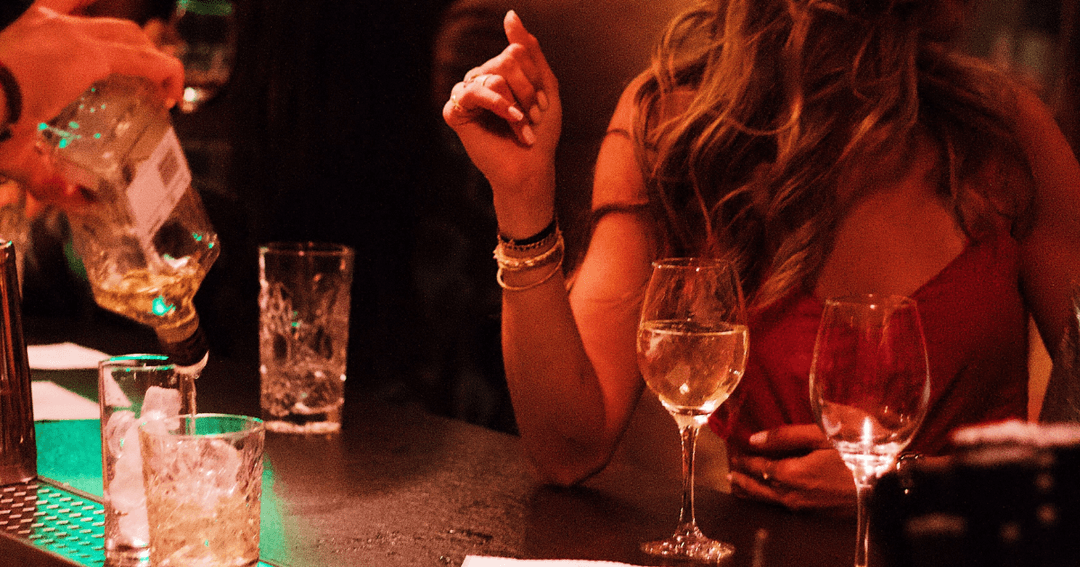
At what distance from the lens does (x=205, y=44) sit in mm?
2377

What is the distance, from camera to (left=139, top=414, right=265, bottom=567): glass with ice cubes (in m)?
0.75

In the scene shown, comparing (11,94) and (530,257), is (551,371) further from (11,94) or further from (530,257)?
(11,94)

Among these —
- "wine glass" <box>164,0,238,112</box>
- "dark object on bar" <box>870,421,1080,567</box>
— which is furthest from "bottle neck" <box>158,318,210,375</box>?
"wine glass" <box>164,0,238,112</box>

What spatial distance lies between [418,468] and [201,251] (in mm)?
334

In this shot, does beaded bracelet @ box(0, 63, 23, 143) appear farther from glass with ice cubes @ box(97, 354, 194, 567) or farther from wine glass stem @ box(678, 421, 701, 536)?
wine glass stem @ box(678, 421, 701, 536)

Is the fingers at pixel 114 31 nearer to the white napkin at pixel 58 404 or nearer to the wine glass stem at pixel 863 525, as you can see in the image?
the white napkin at pixel 58 404

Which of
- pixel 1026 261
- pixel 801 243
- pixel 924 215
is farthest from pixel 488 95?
pixel 1026 261

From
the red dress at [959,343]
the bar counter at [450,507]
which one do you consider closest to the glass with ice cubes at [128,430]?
the bar counter at [450,507]

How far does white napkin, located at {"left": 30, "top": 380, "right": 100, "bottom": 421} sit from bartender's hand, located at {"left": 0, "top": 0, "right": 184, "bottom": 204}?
1.35 feet

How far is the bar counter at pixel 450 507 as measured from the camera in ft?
2.78

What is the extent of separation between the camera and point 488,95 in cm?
111

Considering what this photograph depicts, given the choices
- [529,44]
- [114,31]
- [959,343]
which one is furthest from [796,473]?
[114,31]

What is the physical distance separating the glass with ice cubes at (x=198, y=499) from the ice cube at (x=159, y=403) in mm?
119

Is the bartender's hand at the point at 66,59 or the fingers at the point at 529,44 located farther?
the fingers at the point at 529,44
